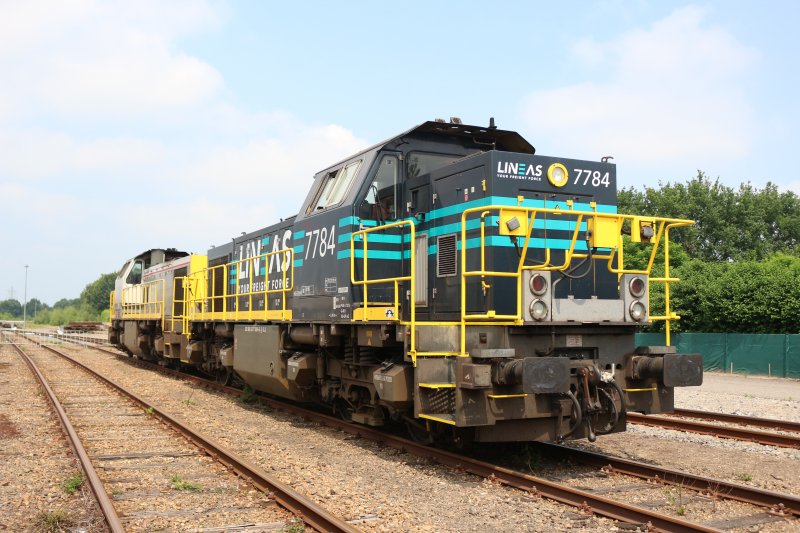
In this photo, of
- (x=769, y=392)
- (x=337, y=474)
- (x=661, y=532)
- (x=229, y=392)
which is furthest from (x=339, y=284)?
(x=769, y=392)

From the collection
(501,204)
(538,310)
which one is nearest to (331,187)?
(501,204)

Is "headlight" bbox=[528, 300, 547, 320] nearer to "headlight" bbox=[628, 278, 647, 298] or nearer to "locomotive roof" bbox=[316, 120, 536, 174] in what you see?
"headlight" bbox=[628, 278, 647, 298]

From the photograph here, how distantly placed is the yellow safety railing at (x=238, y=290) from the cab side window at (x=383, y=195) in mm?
2328

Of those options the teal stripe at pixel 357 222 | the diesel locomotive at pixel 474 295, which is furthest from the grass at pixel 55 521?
the teal stripe at pixel 357 222

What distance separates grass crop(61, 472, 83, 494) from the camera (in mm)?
6426

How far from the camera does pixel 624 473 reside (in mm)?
7059

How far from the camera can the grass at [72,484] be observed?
643cm

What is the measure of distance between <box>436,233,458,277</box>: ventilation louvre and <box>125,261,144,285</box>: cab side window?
19101 millimetres

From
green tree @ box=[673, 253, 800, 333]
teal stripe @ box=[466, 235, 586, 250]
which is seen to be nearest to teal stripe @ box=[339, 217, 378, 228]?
Result: teal stripe @ box=[466, 235, 586, 250]

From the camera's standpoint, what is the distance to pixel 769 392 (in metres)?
16.6

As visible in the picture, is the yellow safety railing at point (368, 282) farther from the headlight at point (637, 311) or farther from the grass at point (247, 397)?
the grass at point (247, 397)

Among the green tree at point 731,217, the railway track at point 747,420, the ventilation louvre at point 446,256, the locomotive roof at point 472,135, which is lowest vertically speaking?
the railway track at point 747,420

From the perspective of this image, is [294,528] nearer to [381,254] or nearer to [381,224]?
[381,254]

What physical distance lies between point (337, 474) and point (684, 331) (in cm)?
2189
